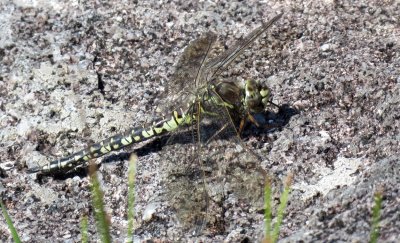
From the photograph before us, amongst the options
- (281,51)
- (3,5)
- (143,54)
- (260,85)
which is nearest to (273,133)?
(260,85)

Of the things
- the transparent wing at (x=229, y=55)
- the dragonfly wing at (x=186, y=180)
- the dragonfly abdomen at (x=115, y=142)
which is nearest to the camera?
the dragonfly wing at (x=186, y=180)

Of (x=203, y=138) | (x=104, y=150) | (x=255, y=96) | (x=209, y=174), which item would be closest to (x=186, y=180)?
(x=209, y=174)

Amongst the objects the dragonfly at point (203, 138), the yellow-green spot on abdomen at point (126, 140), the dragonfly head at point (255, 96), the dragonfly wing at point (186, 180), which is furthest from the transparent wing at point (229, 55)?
the yellow-green spot on abdomen at point (126, 140)

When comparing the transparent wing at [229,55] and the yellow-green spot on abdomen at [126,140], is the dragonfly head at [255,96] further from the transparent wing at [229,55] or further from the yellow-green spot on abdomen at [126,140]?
the yellow-green spot on abdomen at [126,140]

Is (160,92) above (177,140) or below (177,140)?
above

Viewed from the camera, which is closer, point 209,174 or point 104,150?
point 209,174

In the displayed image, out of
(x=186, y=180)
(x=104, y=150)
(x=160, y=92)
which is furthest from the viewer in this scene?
(x=160, y=92)

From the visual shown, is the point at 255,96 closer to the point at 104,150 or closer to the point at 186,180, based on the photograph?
the point at 186,180
